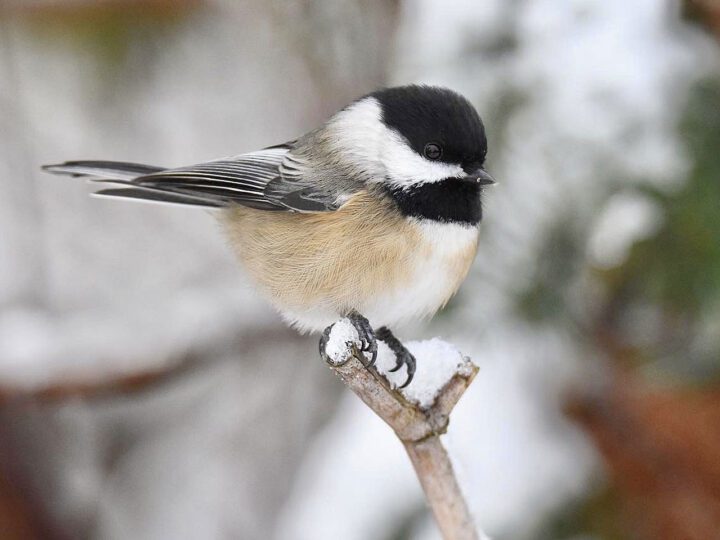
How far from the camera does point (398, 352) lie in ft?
4.72

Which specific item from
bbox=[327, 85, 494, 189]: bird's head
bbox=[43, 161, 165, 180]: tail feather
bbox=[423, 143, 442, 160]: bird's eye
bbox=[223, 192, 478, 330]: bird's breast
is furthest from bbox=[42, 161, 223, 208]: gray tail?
bbox=[423, 143, 442, 160]: bird's eye

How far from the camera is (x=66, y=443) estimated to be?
2.72m

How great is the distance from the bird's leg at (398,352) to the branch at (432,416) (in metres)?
0.06

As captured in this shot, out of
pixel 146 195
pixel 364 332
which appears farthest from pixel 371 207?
pixel 146 195

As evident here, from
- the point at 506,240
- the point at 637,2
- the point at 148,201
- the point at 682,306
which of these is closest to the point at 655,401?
the point at 682,306

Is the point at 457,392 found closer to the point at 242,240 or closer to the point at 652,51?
the point at 242,240

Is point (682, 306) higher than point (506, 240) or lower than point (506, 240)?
lower

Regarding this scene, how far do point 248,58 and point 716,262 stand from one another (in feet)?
6.38

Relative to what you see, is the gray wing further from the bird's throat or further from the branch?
the branch

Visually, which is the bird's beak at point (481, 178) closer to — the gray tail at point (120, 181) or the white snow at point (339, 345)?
the white snow at point (339, 345)

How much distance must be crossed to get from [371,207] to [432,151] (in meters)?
0.14

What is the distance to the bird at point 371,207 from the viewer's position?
1.41m

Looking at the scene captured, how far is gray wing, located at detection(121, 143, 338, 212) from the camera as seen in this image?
1564 mm

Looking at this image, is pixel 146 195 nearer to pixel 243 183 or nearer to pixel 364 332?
pixel 243 183
